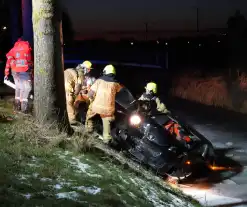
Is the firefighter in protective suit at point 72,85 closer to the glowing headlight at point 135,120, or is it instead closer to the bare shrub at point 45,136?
the glowing headlight at point 135,120

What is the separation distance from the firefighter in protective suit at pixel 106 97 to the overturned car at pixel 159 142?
0.72ft

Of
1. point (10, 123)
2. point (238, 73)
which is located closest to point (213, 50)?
point (238, 73)

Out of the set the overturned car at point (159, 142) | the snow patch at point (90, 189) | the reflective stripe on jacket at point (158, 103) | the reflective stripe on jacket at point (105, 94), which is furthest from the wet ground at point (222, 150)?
the snow patch at point (90, 189)

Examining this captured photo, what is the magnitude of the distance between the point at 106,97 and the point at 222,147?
4.12 m

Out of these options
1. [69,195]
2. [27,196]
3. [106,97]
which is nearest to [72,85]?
[106,97]

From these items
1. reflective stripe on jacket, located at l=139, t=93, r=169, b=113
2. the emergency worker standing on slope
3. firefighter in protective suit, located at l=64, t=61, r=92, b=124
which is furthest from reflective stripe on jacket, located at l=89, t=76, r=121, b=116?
the emergency worker standing on slope

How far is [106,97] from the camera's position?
7836 mm

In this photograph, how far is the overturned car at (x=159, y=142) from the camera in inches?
290

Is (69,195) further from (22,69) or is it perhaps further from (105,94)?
(22,69)

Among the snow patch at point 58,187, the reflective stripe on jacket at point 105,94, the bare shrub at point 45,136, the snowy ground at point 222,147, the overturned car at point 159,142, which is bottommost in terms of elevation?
the snowy ground at point 222,147

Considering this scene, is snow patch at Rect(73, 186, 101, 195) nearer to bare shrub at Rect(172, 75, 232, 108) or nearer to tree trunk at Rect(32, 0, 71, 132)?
tree trunk at Rect(32, 0, 71, 132)

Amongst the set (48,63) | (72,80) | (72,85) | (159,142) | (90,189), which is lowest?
(159,142)

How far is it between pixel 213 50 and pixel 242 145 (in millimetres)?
22284

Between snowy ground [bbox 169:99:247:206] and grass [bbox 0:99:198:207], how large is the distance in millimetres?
1300
